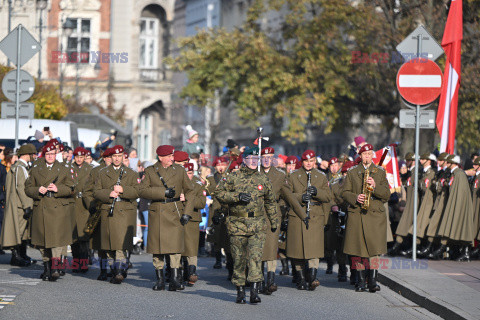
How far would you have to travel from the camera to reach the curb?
41.4 feet

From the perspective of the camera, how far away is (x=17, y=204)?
18.4 meters

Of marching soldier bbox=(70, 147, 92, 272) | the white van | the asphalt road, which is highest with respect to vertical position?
the white van

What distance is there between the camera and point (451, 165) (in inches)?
780

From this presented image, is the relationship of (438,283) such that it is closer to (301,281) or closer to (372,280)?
(372,280)

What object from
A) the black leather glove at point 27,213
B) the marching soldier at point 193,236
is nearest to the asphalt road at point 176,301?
the marching soldier at point 193,236

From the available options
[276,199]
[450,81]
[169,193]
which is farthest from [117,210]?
[450,81]

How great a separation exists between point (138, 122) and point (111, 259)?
159 feet

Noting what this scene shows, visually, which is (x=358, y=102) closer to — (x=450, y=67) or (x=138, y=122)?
(x=450, y=67)

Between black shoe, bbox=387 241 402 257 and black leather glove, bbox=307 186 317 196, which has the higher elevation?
black leather glove, bbox=307 186 317 196

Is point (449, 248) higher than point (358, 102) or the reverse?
the reverse

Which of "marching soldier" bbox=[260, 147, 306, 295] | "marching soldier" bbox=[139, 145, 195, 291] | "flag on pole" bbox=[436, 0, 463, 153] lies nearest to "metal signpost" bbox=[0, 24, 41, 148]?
"marching soldier" bbox=[139, 145, 195, 291]

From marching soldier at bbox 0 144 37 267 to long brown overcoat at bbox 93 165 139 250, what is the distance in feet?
8.13

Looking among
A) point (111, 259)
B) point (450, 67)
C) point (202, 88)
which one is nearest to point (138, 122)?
point (202, 88)

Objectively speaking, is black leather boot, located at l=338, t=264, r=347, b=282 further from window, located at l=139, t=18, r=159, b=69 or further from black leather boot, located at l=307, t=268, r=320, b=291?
window, located at l=139, t=18, r=159, b=69
